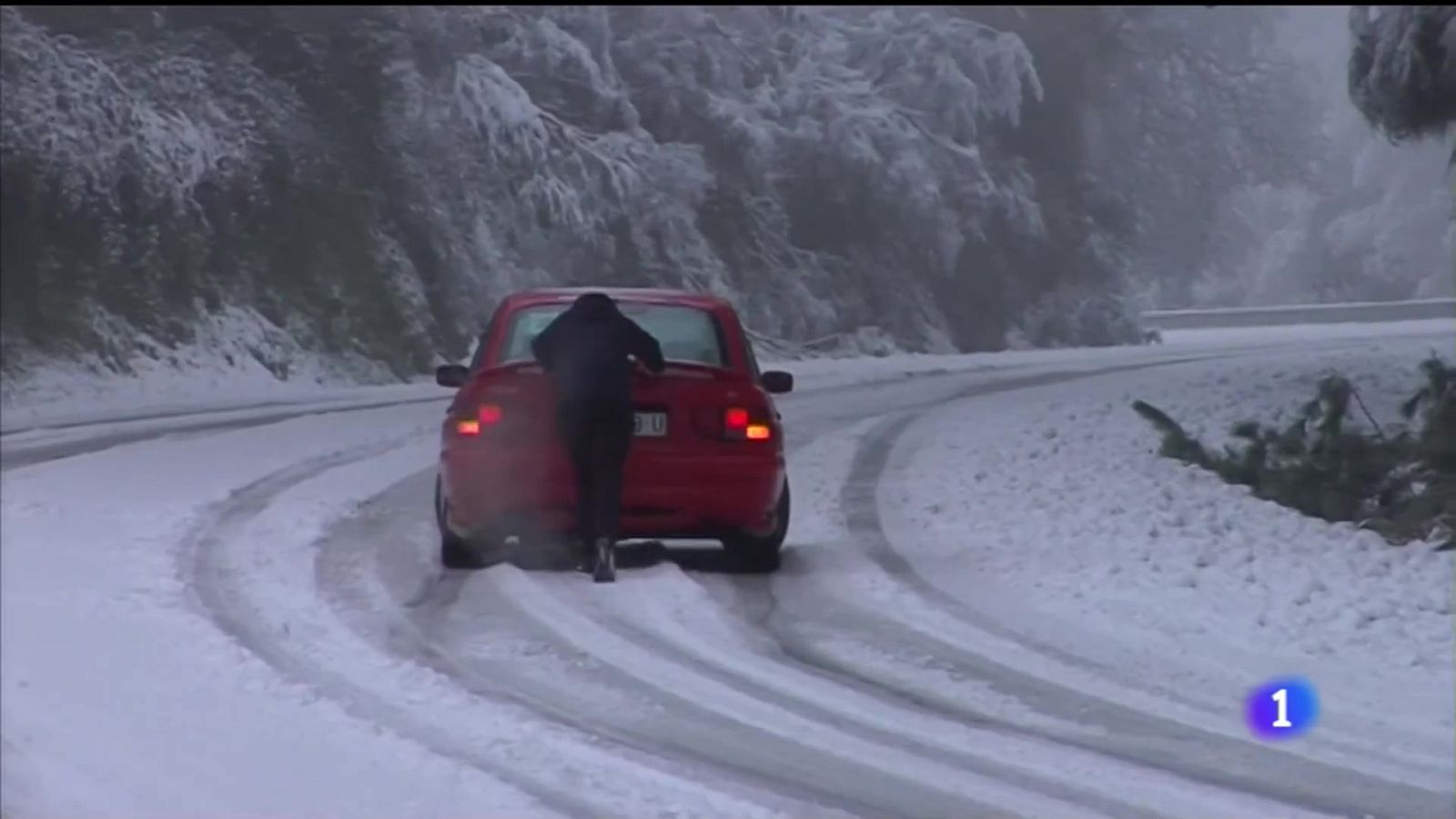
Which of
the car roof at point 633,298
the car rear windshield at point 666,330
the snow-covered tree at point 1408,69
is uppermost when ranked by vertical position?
the snow-covered tree at point 1408,69

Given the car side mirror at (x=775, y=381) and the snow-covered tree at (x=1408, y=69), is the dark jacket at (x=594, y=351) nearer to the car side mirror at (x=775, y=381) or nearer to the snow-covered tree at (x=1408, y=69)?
the car side mirror at (x=775, y=381)

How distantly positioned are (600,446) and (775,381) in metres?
1.45

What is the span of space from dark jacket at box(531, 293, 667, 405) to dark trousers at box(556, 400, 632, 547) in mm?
59

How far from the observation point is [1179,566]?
1146cm

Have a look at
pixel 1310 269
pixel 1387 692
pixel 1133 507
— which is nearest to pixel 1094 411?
pixel 1310 269

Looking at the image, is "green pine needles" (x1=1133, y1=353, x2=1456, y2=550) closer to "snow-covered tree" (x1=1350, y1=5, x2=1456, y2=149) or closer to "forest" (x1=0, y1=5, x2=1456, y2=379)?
"snow-covered tree" (x1=1350, y1=5, x2=1456, y2=149)

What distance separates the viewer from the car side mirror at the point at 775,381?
11.8 meters

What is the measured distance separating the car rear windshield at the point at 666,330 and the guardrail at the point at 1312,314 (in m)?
8.68

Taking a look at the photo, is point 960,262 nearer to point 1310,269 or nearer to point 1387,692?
point 1310,269

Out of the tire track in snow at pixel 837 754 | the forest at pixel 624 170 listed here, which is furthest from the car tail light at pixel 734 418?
the forest at pixel 624 170

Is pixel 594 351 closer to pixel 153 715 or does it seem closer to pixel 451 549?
pixel 451 549

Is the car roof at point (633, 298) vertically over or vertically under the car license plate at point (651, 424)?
over

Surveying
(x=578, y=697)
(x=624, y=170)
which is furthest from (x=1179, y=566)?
(x=624, y=170)

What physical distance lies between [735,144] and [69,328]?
9512mm
